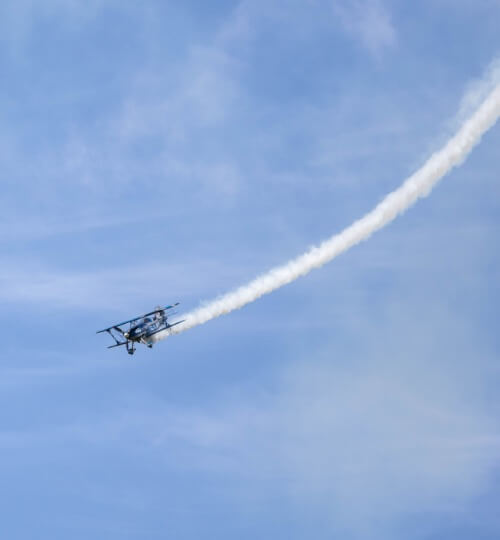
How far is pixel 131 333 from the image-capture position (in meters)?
97.0

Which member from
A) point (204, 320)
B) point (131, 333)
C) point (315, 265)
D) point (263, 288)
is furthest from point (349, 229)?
point (131, 333)

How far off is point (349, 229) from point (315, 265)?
5421 mm

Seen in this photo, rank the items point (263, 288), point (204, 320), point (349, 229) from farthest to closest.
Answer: point (204, 320), point (263, 288), point (349, 229)

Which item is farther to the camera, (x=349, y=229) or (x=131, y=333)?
(x=131, y=333)

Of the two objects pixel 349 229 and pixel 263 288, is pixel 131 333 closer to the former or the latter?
pixel 263 288

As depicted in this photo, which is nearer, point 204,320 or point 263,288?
point 263,288

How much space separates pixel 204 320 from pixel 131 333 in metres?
9.17

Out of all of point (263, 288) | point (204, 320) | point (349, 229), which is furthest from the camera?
point (204, 320)

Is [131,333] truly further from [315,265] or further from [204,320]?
[315,265]

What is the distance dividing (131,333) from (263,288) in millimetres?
18514

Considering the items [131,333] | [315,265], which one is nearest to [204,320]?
[131,333]

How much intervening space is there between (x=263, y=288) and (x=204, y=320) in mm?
9762

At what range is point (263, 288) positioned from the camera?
86.1m

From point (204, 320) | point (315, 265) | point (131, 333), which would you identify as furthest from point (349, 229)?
point (131, 333)
